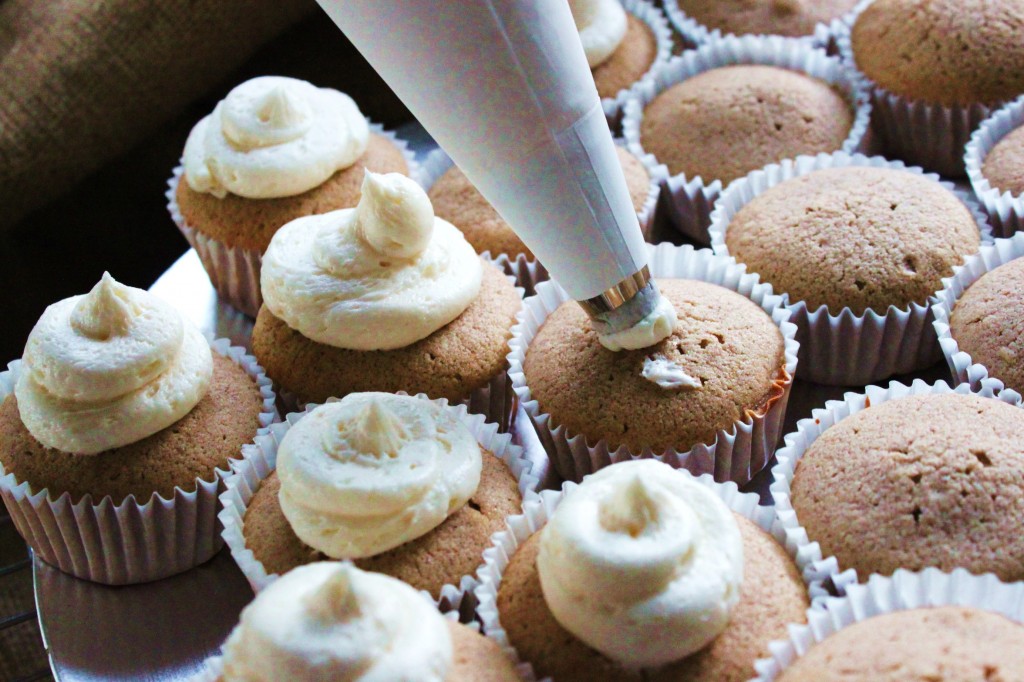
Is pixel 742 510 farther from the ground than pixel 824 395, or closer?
farther from the ground

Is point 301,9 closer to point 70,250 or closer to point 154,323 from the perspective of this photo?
point 70,250

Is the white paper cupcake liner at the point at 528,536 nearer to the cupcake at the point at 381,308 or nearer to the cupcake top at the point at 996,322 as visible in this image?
the cupcake at the point at 381,308

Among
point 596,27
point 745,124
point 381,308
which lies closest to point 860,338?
point 745,124

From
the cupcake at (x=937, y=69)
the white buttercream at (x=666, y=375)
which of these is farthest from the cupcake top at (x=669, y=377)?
the cupcake at (x=937, y=69)

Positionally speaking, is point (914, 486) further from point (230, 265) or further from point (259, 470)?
point (230, 265)

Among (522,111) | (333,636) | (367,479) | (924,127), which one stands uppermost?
(522,111)

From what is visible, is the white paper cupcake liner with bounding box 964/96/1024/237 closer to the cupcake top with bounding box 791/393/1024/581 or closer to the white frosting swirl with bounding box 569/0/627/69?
the cupcake top with bounding box 791/393/1024/581

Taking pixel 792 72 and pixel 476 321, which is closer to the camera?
pixel 476 321

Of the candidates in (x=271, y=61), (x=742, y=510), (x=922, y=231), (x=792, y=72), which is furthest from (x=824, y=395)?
(x=271, y=61)
